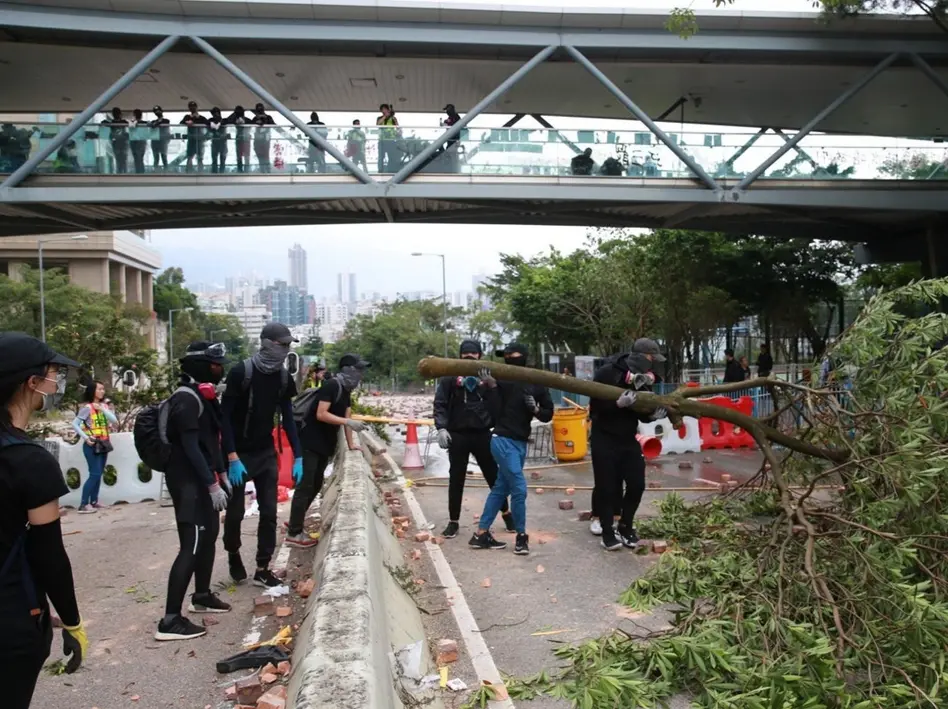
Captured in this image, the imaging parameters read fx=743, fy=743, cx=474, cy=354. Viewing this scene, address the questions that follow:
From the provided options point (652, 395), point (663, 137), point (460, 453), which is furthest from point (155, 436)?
Result: point (663, 137)

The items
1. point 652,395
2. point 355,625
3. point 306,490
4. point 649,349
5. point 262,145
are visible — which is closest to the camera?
point 355,625

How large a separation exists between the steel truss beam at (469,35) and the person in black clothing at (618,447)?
1184cm

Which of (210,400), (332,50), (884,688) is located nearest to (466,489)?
(210,400)

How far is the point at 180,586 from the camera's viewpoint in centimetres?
490

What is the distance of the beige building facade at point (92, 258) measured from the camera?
179 feet

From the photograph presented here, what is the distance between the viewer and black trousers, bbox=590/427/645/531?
6.66 m

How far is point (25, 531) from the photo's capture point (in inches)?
104

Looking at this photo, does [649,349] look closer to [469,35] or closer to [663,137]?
[663,137]

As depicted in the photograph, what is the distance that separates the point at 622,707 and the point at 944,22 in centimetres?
1621

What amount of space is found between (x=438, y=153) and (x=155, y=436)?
11977 millimetres

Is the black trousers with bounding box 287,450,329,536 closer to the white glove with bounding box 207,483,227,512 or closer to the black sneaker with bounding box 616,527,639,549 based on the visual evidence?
the white glove with bounding box 207,483,227,512

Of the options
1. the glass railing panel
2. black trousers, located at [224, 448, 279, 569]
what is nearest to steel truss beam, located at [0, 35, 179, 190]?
the glass railing panel

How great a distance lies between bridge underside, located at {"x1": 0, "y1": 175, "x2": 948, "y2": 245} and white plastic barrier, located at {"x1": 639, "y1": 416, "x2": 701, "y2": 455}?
545cm

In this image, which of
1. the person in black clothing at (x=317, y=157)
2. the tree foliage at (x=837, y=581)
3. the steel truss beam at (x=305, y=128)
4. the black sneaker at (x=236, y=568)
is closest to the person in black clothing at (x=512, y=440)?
the tree foliage at (x=837, y=581)
